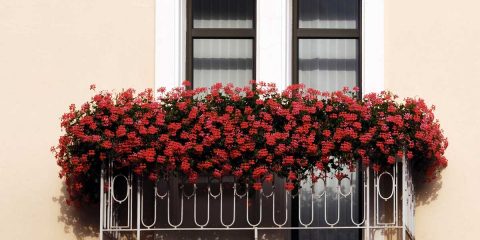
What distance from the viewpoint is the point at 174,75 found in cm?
1188

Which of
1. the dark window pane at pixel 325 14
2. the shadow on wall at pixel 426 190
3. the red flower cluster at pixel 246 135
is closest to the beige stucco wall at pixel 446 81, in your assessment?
the shadow on wall at pixel 426 190

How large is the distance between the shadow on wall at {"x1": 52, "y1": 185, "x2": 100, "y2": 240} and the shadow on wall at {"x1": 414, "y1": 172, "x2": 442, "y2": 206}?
2589 millimetres

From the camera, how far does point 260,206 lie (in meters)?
11.1

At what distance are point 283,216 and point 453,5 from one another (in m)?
2.26

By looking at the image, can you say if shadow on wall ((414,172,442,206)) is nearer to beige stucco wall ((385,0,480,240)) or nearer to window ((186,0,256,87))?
beige stucco wall ((385,0,480,240))

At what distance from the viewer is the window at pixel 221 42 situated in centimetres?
1225

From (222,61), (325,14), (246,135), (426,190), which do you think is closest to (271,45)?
(222,61)

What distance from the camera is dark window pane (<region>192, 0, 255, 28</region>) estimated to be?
1231 centimetres

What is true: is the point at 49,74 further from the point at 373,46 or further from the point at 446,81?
the point at 446,81

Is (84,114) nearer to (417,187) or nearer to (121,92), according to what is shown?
(121,92)

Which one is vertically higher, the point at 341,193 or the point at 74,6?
the point at 74,6

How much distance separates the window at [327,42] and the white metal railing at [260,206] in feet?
3.03

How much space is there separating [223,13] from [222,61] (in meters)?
0.42

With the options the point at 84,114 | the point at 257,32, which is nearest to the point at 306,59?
the point at 257,32
